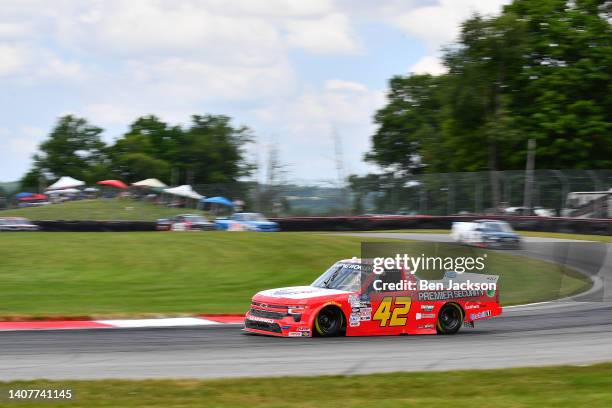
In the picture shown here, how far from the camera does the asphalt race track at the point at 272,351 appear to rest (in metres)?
9.83

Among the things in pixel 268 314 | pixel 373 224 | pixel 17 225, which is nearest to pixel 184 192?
pixel 17 225

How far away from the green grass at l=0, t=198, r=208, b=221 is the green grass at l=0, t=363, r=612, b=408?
32677 mm

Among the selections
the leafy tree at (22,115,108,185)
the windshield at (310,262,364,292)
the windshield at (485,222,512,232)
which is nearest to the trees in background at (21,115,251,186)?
the leafy tree at (22,115,108,185)

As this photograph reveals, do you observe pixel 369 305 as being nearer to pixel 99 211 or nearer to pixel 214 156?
pixel 99 211

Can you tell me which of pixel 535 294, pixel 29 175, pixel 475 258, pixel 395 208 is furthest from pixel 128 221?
pixel 29 175

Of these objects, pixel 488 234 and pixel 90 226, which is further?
pixel 90 226

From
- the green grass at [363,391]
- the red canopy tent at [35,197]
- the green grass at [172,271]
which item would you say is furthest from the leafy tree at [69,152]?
the green grass at [363,391]

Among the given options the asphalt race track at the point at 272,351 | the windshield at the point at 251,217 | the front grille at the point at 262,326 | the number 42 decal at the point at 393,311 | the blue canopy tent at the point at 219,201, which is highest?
the blue canopy tent at the point at 219,201

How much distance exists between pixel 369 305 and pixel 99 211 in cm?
2992

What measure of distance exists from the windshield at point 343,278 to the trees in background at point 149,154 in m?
75.5

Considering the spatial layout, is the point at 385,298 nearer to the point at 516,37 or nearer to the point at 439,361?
the point at 439,361

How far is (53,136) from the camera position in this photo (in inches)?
3927

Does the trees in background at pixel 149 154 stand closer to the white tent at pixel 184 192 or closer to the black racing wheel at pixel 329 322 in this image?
the white tent at pixel 184 192

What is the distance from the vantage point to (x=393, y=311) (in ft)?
42.8
